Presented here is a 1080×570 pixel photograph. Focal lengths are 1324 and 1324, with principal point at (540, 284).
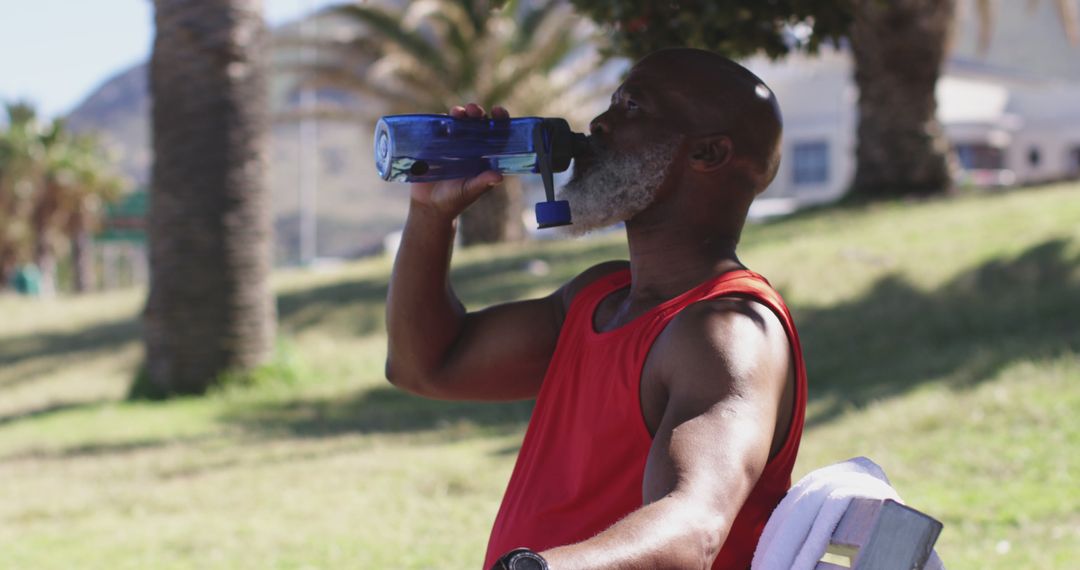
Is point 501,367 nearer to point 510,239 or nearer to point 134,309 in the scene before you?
point 134,309

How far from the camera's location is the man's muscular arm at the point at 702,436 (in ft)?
6.04

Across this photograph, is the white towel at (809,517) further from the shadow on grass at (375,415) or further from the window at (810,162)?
the window at (810,162)

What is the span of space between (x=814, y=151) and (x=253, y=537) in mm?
35493

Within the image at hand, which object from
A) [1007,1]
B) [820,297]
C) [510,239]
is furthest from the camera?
[1007,1]

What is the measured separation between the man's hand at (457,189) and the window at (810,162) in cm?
3800

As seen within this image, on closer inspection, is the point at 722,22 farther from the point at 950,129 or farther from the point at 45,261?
the point at 45,261

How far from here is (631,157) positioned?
2520 millimetres

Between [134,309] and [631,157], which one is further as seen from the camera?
[134,309]

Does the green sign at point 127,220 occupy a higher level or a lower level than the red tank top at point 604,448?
lower

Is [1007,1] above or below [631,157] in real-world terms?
above

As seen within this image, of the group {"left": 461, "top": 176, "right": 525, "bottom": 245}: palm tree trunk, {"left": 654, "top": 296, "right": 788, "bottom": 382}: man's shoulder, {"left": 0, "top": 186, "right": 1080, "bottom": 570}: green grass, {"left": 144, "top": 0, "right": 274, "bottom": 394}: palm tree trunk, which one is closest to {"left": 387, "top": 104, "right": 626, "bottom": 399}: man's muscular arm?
{"left": 654, "top": 296, "right": 788, "bottom": 382}: man's shoulder

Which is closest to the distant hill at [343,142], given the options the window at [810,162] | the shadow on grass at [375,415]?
the window at [810,162]

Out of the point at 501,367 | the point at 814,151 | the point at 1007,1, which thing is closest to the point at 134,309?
the point at 501,367

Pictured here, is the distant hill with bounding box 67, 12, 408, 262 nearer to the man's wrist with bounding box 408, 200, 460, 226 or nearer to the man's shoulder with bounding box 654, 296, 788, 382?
the man's wrist with bounding box 408, 200, 460, 226
